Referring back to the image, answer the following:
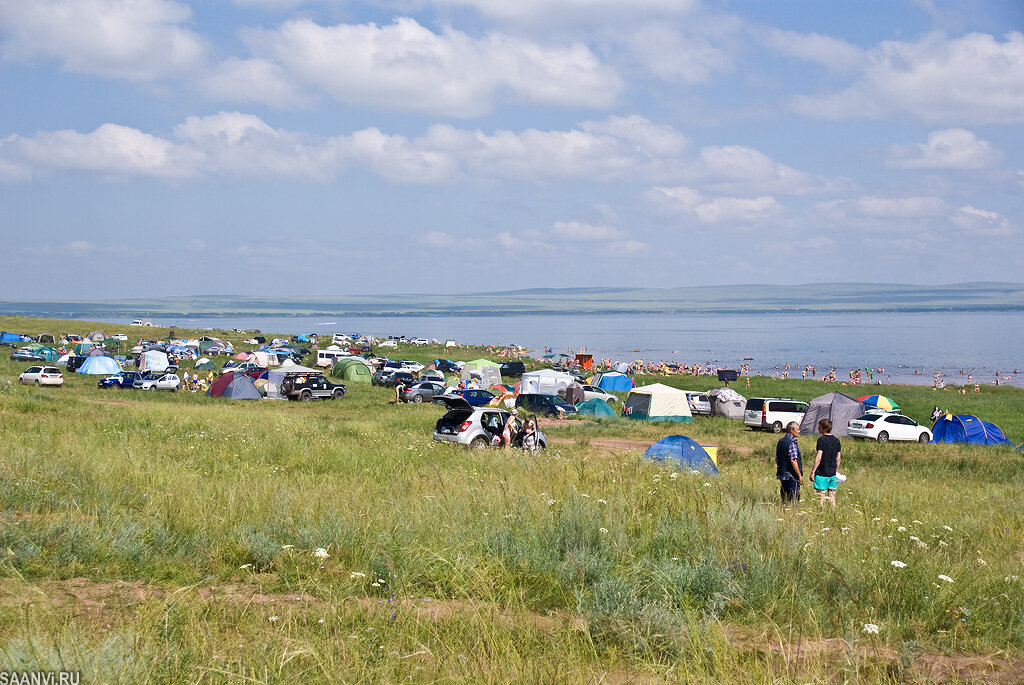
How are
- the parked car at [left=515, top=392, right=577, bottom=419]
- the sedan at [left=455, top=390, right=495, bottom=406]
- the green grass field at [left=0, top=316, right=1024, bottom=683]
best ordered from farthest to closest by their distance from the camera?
the sedan at [left=455, top=390, right=495, bottom=406] < the parked car at [left=515, top=392, right=577, bottom=419] < the green grass field at [left=0, top=316, right=1024, bottom=683]

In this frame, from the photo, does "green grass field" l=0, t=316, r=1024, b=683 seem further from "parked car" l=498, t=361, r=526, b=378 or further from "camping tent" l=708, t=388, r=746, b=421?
"parked car" l=498, t=361, r=526, b=378

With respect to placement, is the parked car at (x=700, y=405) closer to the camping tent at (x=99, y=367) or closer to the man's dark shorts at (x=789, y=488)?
the man's dark shorts at (x=789, y=488)

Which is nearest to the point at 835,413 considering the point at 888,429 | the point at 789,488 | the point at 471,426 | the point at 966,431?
the point at 888,429

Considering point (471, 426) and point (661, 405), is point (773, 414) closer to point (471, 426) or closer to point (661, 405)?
point (661, 405)

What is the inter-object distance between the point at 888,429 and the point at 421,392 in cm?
2307

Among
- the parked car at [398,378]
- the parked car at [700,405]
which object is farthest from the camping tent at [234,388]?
the parked car at [700,405]

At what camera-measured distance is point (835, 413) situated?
29953 millimetres

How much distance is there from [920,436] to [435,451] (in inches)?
845

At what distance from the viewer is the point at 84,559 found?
238 inches

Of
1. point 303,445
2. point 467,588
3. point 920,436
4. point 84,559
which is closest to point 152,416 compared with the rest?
point 303,445

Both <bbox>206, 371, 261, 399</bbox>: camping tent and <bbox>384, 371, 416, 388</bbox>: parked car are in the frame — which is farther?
<bbox>384, 371, 416, 388</bbox>: parked car

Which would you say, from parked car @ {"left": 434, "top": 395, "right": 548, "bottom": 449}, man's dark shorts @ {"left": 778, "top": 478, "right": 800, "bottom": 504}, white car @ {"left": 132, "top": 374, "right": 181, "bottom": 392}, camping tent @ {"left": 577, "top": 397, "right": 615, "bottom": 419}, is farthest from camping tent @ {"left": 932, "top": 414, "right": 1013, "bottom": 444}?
white car @ {"left": 132, "top": 374, "right": 181, "bottom": 392}

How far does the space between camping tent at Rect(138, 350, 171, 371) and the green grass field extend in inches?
1984

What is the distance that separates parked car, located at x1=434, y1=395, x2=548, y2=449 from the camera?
59.2ft
